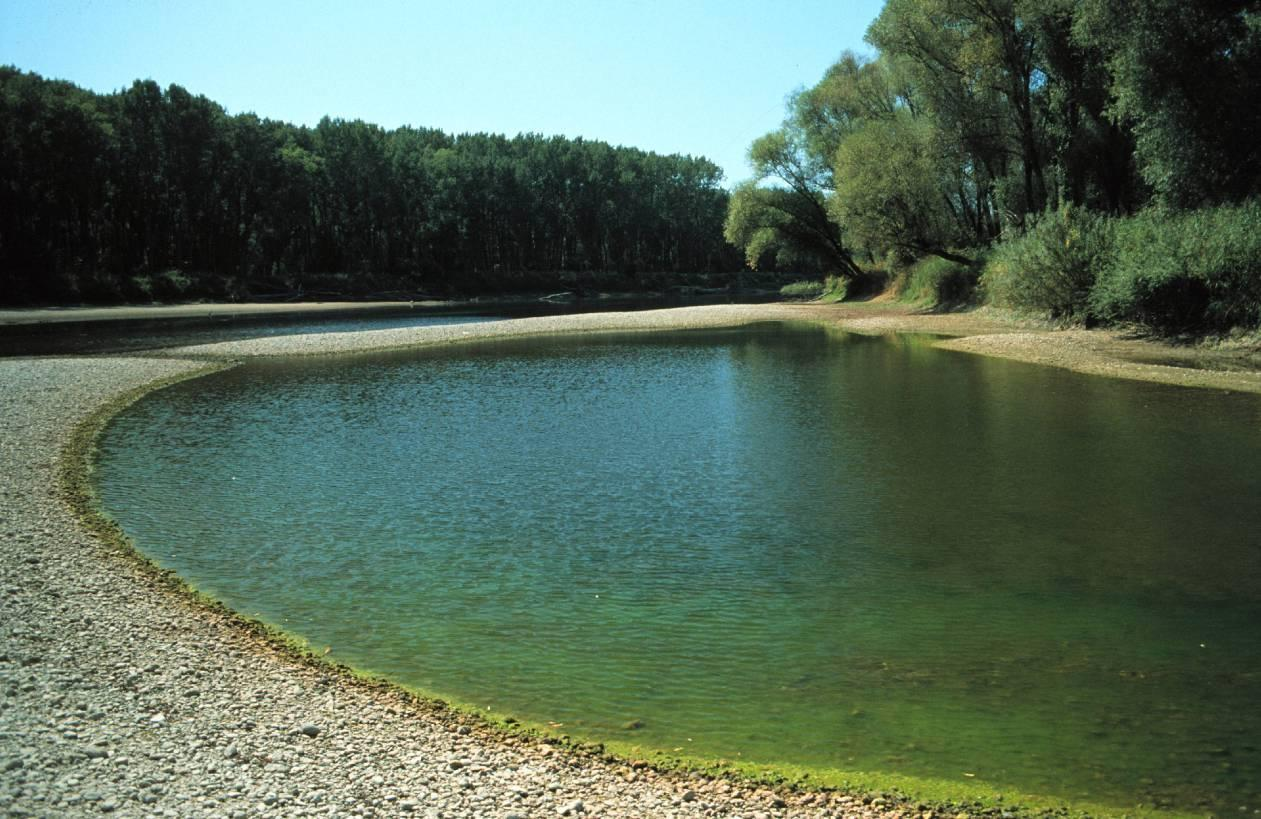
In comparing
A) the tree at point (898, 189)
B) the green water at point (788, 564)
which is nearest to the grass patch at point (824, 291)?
the tree at point (898, 189)

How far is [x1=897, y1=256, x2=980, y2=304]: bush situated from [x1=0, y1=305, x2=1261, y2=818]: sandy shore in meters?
47.1

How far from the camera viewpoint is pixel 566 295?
113 metres

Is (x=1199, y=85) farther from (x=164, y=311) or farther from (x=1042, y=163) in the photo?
(x=164, y=311)

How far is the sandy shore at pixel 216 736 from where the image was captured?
6.11m

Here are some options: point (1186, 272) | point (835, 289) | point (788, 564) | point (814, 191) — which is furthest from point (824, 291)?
point (788, 564)

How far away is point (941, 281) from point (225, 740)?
5176 cm

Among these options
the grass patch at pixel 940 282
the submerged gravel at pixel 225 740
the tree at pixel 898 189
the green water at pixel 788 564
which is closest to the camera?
the submerged gravel at pixel 225 740

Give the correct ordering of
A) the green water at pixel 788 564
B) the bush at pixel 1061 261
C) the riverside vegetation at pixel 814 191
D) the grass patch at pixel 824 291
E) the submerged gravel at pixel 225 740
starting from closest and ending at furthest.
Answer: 1. the submerged gravel at pixel 225 740
2. the green water at pixel 788 564
3. the riverside vegetation at pixel 814 191
4. the bush at pixel 1061 261
5. the grass patch at pixel 824 291

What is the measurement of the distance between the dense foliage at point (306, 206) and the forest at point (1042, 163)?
50.9m

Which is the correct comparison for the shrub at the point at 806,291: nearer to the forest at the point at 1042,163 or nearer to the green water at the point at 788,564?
the forest at the point at 1042,163

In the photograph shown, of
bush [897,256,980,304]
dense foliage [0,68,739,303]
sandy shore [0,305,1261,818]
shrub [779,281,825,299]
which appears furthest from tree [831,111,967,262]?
dense foliage [0,68,739,303]

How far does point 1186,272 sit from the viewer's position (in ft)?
98.7

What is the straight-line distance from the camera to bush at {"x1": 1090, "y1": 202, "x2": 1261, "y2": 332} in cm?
2839

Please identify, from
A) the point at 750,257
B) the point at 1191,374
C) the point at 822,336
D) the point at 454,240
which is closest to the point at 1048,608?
the point at 1191,374
